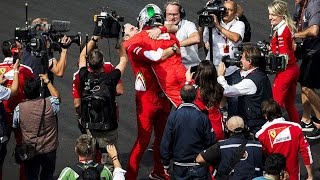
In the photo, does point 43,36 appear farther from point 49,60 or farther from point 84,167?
point 84,167

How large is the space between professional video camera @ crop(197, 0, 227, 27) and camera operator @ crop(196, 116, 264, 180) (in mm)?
2554

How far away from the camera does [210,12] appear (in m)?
11.9

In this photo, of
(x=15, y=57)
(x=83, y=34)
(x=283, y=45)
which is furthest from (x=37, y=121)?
(x=83, y=34)

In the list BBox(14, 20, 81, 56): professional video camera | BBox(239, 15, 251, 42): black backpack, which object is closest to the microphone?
BBox(14, 20, 81, 56): professional video camera

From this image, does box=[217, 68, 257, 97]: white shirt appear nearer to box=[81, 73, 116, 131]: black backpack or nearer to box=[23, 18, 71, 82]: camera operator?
box=[81, 73, 116, 131]: black backpack

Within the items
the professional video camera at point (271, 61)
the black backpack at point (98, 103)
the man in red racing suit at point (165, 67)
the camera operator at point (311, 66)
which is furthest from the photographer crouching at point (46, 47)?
the camera operator at point (311, 66)

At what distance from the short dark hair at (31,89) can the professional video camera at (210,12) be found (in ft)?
8.08

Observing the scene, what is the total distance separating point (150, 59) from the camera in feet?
36.7

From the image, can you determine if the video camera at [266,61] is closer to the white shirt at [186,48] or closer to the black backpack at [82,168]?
the white shirt at [186,48]

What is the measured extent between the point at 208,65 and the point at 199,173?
1.38 meters

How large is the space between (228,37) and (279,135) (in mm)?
2647

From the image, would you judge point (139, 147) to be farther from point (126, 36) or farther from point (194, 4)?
point (194, 4)

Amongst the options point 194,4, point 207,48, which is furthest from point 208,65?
point 194,4

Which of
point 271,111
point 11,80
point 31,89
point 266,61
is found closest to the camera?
point 271,111
